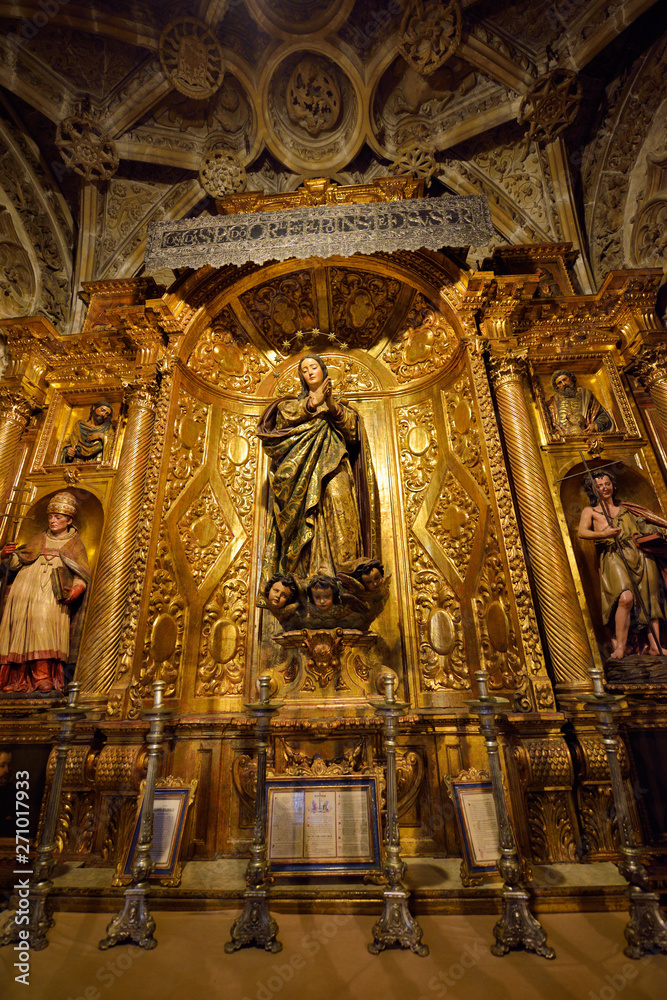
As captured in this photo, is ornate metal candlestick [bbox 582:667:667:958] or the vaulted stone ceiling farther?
the vaulted stone ceiling

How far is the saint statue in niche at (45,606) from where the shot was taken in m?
4.46

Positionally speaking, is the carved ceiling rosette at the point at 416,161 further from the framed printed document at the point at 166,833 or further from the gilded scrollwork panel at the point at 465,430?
the framed printed document at the point at 166,833

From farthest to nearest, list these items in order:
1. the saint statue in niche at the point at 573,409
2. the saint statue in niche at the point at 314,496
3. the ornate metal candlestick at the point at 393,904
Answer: the saint statue in niche at the point at 573,409
the saint statue in niche at the point at 314,496
the ornate metal candlestick at the point at 393,904

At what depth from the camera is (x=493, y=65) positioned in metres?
6.88

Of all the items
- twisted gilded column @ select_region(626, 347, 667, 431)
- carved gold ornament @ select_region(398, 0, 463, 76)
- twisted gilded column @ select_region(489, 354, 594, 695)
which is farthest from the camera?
carved gold ornament @ select_region(398, 0, 463, 76)

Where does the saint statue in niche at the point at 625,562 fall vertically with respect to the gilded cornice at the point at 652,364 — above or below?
below

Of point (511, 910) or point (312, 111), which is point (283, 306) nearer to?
point (312, 111)

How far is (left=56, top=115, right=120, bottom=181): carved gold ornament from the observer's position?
694 centimetres

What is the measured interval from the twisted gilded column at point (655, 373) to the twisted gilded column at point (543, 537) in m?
1.30

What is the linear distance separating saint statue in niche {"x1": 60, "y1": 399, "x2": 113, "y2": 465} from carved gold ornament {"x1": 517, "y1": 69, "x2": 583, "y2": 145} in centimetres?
692

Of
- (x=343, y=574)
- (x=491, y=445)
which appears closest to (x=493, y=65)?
(x=491, y=445)

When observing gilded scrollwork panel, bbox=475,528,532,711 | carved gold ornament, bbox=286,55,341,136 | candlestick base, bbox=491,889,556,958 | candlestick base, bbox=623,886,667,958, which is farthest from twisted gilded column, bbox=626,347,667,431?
carved gold ornament, bbox=286,55,341,136

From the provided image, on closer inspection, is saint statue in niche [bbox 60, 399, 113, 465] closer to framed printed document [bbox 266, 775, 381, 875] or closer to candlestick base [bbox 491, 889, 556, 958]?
framed printed document [bbox 266, 775, 381, 875]

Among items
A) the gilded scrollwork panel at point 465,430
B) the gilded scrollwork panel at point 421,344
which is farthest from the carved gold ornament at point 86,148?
the gilded scrollwork panel at point 465,430
